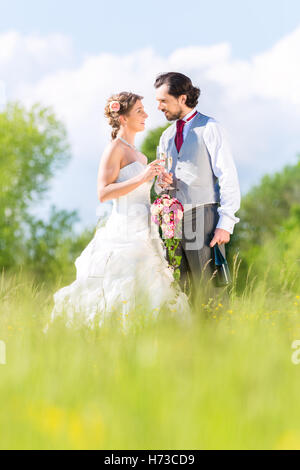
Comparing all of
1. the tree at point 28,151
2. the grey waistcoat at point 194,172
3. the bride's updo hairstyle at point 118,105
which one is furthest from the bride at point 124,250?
the tree at point 28,151

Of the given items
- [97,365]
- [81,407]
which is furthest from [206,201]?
[81,407]

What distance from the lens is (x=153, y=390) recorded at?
8.23ft

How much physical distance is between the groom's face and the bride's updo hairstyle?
0.22m

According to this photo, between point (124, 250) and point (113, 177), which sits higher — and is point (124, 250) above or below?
below

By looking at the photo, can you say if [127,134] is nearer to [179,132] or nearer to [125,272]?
[179,132]

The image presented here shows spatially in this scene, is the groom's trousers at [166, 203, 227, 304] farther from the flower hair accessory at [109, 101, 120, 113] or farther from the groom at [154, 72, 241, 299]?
the flower hair accessory at [109, 101, 120, 113]

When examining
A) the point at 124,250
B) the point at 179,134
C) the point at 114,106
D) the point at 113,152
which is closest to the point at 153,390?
the point at 124,250

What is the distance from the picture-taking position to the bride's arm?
4.68 m

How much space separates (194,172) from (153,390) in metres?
2.69

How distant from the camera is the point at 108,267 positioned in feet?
15.4

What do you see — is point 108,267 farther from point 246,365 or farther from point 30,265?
point 30,265

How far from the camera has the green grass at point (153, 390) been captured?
218cm

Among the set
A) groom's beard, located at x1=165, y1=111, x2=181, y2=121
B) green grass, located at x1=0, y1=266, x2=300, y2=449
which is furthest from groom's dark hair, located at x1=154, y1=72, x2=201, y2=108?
green grass, located at x1=0, y1=266, x2=300, y2=449

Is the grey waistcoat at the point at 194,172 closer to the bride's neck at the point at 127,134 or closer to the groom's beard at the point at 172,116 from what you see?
the groom's beard at the point at 172,116
